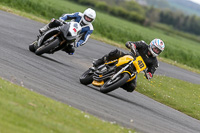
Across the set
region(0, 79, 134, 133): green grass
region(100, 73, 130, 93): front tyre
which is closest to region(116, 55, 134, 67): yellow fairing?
region(100, 73, 130, 93): front tyre

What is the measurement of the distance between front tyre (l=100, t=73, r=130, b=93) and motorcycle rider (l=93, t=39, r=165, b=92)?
65 centimetres

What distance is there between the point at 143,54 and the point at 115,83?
1.49m

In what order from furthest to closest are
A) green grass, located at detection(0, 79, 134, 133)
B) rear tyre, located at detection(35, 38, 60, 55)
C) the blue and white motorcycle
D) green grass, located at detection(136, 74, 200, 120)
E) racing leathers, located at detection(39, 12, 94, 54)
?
green grass, located at detection(136, 74, 200, 120)
racing leathers, located at detection(39, 12, 94, 54)
the blue and white motorcycle
rear tyre, located at detection(35, 38, 60, 55)
green grass, located at detection(0, 79, 134, 133)

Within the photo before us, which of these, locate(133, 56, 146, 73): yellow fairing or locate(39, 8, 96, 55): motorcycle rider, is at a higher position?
locate(133, 56, 146, 73): yellow fairing

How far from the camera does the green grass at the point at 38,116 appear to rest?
6262 millimetres

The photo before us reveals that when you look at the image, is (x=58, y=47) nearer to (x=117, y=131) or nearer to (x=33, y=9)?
(x=117, y=131)

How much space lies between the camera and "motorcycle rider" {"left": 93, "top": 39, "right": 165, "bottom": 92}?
12070mm

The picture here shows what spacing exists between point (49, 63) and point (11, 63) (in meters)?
2.20

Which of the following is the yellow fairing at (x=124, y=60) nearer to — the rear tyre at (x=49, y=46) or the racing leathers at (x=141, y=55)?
the racing leathers at (x=141, y=55)

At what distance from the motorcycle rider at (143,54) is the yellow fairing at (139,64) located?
23 centimetres

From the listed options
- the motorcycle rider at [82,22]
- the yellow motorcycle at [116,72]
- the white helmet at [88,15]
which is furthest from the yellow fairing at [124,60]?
the white helmet at [88,15]

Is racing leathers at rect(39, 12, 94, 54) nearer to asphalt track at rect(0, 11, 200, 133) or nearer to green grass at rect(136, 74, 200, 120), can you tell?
asphalt track at rect(0, 11, 200, 133)

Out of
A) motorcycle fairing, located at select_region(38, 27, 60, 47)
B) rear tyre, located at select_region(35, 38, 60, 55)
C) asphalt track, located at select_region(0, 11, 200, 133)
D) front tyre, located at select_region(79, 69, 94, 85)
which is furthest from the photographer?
motorcycle fairing, located at select_region(38, 27, 60, 47)

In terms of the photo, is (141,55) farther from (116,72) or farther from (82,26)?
(82,26)
